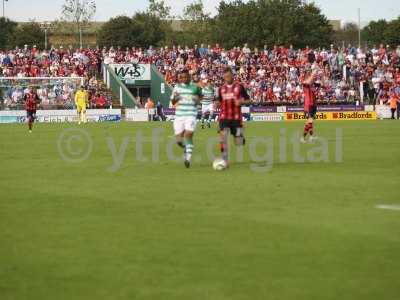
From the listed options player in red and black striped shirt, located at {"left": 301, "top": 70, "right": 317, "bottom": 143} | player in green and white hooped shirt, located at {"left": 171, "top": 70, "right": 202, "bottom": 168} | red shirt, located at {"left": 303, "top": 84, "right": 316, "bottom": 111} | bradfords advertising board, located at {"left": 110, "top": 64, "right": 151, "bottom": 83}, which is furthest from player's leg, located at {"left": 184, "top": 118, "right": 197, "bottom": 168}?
bradfords advertising board, located at {"left": 110, "top": 64, "right": 151, "bottom": 83}

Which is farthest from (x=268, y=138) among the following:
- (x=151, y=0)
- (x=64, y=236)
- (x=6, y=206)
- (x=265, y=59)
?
(x=151, y=0)

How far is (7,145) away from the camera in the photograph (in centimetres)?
3034

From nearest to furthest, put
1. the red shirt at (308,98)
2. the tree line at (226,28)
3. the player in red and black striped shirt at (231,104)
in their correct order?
the player in red and black striped shirt at (231,104), the red shirt at (308,98), the tree line at (226,28)

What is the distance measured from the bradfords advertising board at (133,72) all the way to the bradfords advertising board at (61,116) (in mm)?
5366

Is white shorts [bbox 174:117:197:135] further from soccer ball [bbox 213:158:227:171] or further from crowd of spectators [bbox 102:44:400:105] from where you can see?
crowd of spectators [bbox 102:44:400:105]

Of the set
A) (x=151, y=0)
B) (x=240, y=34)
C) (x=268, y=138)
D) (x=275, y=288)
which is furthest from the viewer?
(x=151, y=0)

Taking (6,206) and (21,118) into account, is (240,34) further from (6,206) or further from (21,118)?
(6,206)

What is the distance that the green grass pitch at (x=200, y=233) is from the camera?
833cm

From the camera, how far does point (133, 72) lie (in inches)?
2552

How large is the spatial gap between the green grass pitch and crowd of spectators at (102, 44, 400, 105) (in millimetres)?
42870

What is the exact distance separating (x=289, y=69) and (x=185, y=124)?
4361 centimetres

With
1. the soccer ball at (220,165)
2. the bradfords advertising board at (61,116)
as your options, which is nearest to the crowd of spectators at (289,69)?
the bradfords advertising board at (61,116)

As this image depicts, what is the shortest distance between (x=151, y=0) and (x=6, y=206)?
123 meters

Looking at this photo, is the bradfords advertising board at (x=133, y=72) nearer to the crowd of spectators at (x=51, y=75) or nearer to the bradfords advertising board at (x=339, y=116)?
the crowd of spectators at (x=51, y=75)
